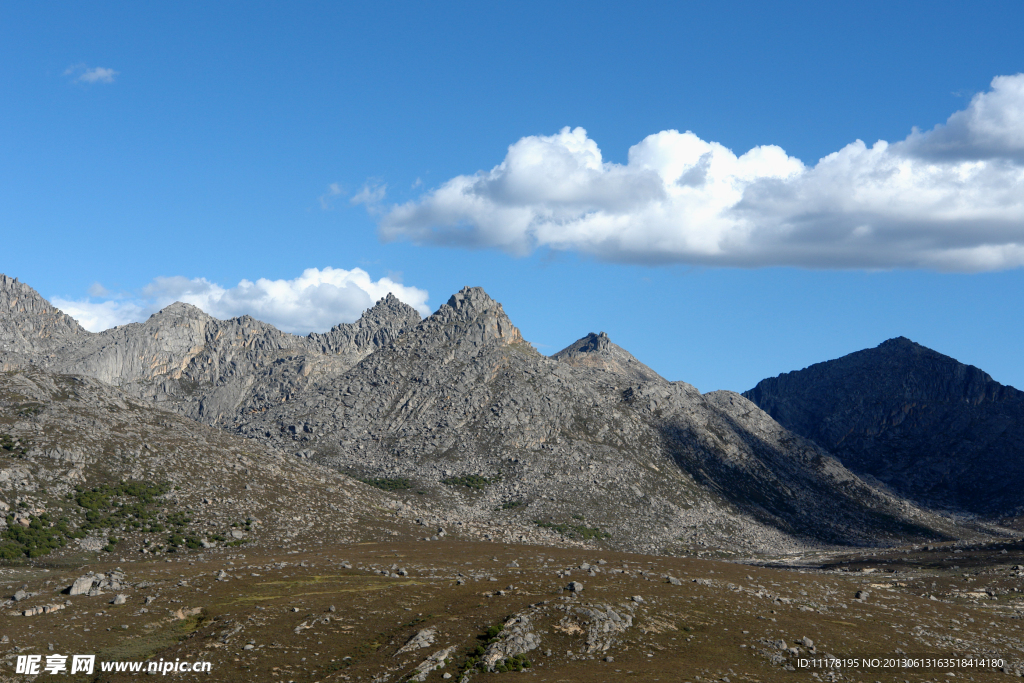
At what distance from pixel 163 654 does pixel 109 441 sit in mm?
82680

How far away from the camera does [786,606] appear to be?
236 ft

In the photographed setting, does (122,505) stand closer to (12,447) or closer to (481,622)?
(12,447)

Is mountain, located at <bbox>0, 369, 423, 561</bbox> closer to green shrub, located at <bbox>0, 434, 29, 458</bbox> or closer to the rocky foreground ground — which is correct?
green shrub, located at <bbox>0, 434, 29, 458</bbox>

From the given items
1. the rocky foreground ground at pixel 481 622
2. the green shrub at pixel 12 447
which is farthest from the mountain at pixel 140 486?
the rocky foreground ground at pixel 481 622

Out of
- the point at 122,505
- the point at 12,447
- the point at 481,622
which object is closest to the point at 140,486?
the point at 122,505

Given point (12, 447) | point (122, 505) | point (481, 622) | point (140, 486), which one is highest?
point (12, 447)

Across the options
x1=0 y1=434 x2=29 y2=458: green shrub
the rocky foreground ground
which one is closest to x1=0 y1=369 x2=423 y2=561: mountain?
x1=0 y1=434 x2=29 y2=458: green shrub

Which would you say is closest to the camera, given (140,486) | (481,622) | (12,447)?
(481,622)

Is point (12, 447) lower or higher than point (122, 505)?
higher

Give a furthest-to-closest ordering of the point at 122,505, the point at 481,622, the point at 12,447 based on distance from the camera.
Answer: the point at 12,447 < the point at 122,505 < the point at 481,622

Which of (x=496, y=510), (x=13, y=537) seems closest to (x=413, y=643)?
(x=13, y=537)

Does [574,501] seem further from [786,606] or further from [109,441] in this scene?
[786,606]

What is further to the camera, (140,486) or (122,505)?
(140,486)

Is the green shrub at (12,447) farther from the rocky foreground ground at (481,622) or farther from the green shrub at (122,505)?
the rocky foreground ground at (481,622)
